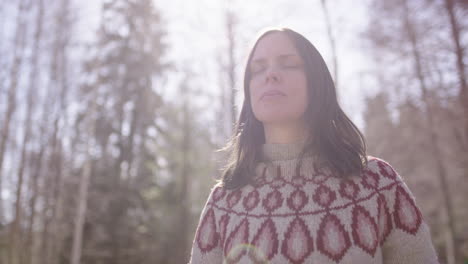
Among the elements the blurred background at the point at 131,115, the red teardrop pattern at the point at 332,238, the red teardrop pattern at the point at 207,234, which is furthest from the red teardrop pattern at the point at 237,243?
the blurred background at the point at 131,115

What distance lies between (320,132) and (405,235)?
24.4 inches

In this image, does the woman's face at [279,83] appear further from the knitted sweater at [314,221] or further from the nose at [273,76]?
the knitted sweater at [314,221]

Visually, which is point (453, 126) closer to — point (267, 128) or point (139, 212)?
point (267, 128)

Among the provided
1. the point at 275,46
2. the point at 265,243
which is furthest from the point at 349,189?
the point at 275,46

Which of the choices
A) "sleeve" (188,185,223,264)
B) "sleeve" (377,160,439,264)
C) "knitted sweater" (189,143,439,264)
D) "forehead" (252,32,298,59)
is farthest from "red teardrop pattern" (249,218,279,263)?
"forehead" (252,32,298,59)

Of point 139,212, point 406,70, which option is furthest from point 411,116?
point 139,212

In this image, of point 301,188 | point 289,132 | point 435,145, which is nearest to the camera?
point 301,188

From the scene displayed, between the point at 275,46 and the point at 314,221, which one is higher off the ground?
the point at 275,46

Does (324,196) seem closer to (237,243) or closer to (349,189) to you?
(349,189)

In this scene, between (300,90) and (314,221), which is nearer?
(314,221)

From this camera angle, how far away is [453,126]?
952cm

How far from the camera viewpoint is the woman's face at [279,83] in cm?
191

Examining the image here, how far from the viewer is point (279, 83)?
Answer: 6.28 feet

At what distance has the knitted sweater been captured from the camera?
1.56 metres
